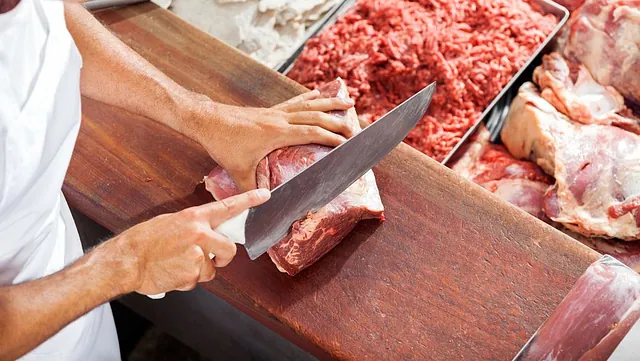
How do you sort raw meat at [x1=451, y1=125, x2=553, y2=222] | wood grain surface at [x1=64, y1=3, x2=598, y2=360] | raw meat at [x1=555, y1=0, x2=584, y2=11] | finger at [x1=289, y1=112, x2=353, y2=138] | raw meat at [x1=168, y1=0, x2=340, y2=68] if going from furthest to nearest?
raw meat at [x1=555, y1=0, x2=584, y2=11], raw meat at [x1=168, y1=0, x2=340, y2=68], raw meat at [x1=451, y1=125, x2=553, y2=222], finger at [x1=289, y1=112, x2=353, y2=138], wood grain surface at [x1=64, y1=3, x2=598, y2=360]

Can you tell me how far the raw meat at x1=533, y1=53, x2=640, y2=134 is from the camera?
2770 mm

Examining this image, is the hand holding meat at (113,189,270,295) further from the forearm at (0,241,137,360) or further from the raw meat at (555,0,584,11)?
the raw meat at (555,0,584,11)

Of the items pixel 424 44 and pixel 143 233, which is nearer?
pixel 143 233

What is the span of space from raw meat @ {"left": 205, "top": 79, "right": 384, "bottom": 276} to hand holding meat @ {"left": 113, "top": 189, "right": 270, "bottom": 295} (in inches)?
12.5

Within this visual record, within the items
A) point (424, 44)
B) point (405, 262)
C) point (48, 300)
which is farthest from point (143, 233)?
point (424, 44)

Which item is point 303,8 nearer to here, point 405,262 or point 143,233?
point 405,262

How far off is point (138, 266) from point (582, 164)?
166cm

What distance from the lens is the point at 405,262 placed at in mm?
2248

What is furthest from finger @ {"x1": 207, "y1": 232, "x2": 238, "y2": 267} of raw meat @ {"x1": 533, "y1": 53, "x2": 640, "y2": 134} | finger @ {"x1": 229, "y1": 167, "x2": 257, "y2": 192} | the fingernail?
raw meat @ {"x1": 533, "y1": 53, "x2": 640, "y2": 134}

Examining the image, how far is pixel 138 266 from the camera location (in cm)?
183

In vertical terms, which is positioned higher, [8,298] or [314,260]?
[8,298]

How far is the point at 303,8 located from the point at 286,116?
3.44ft

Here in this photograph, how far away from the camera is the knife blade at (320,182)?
74.8 inches

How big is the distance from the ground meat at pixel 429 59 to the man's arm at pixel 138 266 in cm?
124
